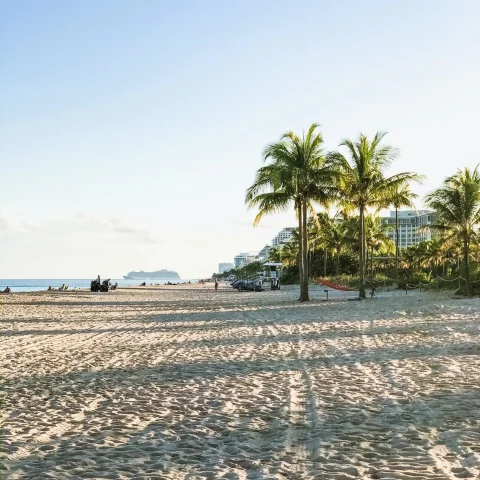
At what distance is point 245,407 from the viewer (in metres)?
6.11

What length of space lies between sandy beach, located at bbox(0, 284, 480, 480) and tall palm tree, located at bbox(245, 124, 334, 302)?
42.3 feet

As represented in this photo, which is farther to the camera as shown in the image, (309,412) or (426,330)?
(426,330)

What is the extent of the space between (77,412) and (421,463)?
3461 mm

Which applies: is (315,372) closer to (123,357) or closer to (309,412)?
(309,412)

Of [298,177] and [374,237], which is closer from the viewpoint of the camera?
[298,177]

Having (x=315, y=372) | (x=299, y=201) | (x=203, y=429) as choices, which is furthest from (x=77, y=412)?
(x=299, y=201)

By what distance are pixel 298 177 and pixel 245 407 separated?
19113mm

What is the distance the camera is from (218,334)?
44.1 feet

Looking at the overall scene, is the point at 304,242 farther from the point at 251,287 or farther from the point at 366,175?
the point at 251,287

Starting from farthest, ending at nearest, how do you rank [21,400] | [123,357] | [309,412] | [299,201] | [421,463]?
1. [299,201]
2. [123,357]
3. [21,400]
4. [309,412]
5. [421,463]

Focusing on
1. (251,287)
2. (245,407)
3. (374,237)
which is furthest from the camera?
(374,237)

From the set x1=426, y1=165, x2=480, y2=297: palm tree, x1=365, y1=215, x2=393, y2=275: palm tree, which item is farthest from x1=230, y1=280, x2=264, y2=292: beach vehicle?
x1=426, y1=165, x2=480, y2=297: palm tree

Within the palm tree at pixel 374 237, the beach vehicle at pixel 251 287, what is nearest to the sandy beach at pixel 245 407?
the beach vehicle at pixel 251 287

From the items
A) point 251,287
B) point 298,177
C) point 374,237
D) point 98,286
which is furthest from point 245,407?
point 98,286
